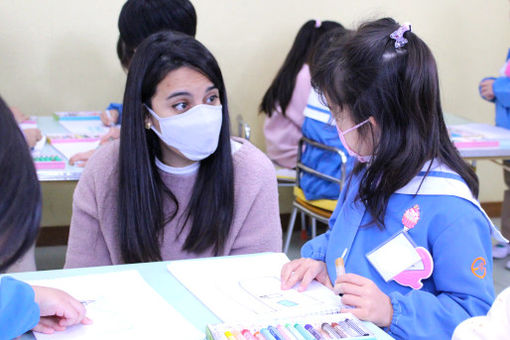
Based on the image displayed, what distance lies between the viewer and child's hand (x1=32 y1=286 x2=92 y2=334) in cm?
110

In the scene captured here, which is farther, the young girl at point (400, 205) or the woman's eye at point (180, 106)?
the woman's eye at point (180, 106)

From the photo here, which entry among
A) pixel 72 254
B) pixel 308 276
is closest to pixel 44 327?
pixel 308 276

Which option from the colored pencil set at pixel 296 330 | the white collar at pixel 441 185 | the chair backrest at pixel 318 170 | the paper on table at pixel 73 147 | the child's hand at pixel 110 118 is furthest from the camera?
the child's hand at pixel 110 118

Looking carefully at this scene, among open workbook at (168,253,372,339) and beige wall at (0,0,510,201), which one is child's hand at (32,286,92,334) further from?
beige wall at (0,0,510,201)

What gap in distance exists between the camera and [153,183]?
170 centimetres

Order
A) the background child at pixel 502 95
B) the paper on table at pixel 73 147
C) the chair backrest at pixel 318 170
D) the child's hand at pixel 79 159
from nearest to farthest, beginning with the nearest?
1. the child's hand at pixel 79 159
2. the paper on table at pixel 73 147
3. the chair backrest at pixel 318 170
4. the background child at pixel 502 95

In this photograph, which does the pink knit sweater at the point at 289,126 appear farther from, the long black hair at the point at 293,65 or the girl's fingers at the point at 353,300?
the girl's fingers at the point at 353,300

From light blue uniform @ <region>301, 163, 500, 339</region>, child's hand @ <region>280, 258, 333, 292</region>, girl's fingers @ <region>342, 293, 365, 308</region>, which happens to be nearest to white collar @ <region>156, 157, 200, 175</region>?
child's hand @ <region>280, 258, 333, 292</region>

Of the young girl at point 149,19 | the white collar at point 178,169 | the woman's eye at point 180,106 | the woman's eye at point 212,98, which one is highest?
the young girl at point 149,19

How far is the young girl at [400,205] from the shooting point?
121 centimetres

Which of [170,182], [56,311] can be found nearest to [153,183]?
[170,182]

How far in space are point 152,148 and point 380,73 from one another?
2.38ft

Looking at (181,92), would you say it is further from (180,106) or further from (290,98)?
(290,98)

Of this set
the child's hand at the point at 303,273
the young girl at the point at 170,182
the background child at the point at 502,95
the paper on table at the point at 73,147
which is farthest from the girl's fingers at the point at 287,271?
the background child at the point at 502,95
